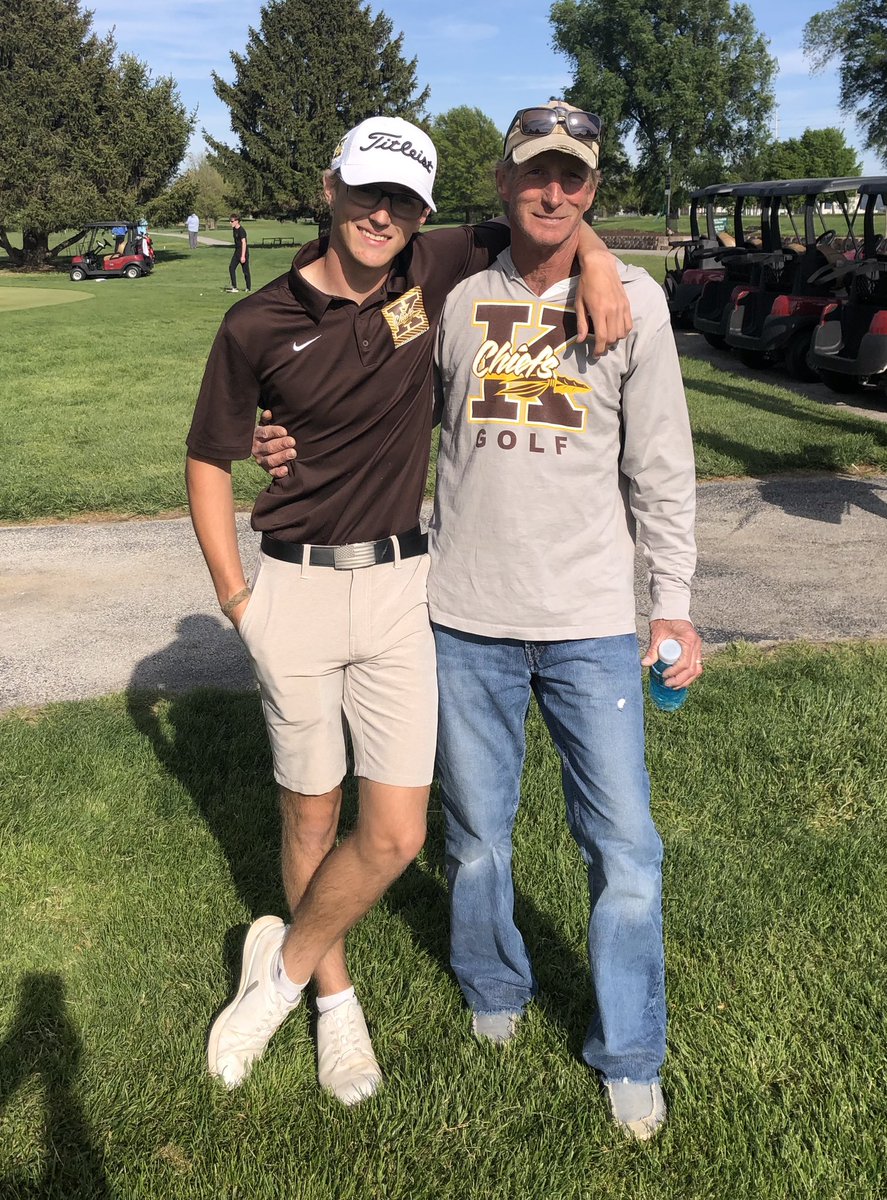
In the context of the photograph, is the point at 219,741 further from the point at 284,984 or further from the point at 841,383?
the point at 841,383

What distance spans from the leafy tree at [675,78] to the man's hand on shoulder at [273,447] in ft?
246

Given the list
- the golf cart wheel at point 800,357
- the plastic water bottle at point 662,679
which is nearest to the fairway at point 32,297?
the golf cart wheel at point 800,357

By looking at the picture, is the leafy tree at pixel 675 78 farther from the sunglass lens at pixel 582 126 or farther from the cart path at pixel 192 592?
the sunglass lens at pixel 582 126

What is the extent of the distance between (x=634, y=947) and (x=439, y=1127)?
2.03ft

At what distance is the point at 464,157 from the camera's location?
9450cm

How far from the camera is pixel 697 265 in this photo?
58.3 ft

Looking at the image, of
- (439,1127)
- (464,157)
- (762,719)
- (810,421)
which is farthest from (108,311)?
(464,157)

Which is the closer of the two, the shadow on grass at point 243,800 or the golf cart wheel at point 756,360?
the shadow on grass at point 243,800

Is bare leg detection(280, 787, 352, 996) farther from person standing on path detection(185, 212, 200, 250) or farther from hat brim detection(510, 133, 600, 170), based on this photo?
person standing on path detection(185, 212, 200, 250)

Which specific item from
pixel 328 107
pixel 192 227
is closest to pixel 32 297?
pixel 192 227

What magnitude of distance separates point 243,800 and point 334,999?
4.21 ft

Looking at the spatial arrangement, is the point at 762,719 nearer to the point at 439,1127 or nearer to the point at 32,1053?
the point at 439,1127

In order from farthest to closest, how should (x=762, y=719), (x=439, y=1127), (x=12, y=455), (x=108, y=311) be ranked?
(x=108, y=311)
(x=12, y=455)
(x=762, y=719)
(x=439, y=1127)

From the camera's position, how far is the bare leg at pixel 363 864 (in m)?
2.52
